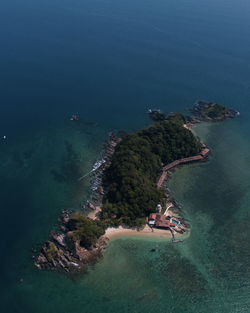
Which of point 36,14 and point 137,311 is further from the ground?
point 36,14

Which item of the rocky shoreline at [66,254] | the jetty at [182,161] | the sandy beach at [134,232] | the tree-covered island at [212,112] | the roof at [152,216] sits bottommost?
the rocky shoreline at [66,254]

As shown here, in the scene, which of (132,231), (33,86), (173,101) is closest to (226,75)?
(173,101)

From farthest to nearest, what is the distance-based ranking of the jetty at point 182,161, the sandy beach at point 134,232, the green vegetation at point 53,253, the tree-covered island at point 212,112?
A: the tree-covered island at point 212,112
the jetty at point 182,161
the sandy beach at point 134,232
the green vegetation at point 53,253

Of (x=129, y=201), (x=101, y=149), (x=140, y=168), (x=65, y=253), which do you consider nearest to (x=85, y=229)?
(x=65, y=253)

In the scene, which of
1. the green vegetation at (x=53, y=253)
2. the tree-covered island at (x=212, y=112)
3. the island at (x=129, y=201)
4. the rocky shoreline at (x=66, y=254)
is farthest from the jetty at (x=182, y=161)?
the green vegetation at (x=53, y=253)

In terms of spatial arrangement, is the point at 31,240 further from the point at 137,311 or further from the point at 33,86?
the point at 33,86

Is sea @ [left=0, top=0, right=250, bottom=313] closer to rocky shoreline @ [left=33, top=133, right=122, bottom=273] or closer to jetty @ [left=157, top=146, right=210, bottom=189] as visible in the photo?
rocky shoreline @ [left=33, top=133, right=122, bottom=273]

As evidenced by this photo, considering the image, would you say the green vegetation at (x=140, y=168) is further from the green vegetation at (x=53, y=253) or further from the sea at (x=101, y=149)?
the green vegetation at (x=53, y=253)

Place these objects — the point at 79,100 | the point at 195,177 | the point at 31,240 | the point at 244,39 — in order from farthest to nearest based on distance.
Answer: the point at 244,39 → the point at 79,100 → the point at 195,177 → the point at 31,240
